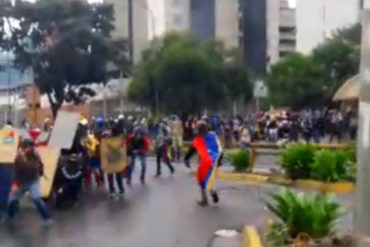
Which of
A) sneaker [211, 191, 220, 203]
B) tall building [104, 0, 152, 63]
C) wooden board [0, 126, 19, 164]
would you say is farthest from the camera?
tall building [104, 0, 152, 63]

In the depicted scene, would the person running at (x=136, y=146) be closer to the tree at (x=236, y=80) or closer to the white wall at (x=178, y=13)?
the tree at (x=236, y=80)

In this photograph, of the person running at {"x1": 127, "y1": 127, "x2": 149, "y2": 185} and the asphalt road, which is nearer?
the asphalt road

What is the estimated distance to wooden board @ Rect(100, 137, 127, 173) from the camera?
18.0m

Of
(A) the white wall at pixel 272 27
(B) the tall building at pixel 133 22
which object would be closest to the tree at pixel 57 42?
(B) the tall building at pixel 133 22

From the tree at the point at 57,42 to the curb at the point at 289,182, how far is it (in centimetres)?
2531

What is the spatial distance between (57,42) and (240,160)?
25.9 metres

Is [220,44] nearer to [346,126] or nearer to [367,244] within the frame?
[346,126]

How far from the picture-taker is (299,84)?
2638 inches

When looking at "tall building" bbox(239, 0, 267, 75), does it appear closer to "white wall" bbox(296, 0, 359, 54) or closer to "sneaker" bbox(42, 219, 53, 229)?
"white wall" bbox(296, 0, 359, 54)

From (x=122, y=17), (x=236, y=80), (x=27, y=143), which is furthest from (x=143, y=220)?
(x=122, y=17)

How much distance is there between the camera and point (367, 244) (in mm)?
3662

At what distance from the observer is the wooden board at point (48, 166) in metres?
15.3

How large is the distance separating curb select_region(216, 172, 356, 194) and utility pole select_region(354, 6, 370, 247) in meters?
11.7

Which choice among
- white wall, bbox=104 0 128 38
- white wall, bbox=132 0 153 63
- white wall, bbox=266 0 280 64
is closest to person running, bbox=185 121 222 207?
white wall, bbox=132 0 153 63
